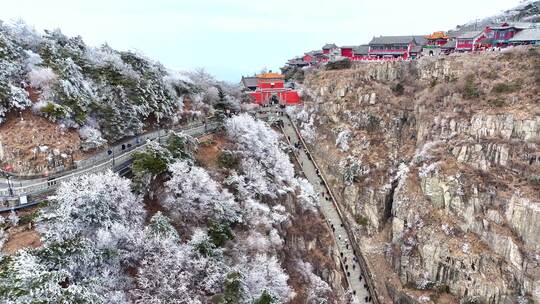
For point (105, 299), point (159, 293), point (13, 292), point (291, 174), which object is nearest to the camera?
point (13, 292)

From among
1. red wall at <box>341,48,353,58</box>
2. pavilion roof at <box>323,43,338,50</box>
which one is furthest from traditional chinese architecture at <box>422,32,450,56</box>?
pavilion roof at <box>323,43,338,50</box>

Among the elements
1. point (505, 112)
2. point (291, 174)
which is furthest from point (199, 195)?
point (505, 112)

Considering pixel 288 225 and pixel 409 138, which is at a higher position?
pixel 409 138

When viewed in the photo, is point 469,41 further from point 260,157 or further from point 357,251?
point 260,157

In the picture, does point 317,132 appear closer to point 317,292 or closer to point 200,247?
point 317,292

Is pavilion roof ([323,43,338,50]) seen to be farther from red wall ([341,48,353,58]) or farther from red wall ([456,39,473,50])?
red wall ([456,39,473,50])

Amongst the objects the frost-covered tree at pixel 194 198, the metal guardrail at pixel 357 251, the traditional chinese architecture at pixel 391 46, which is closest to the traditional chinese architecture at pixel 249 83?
the traditional chinese architecture at pixel 391 46

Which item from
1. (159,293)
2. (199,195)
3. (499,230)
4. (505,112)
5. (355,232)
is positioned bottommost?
(355,232)
